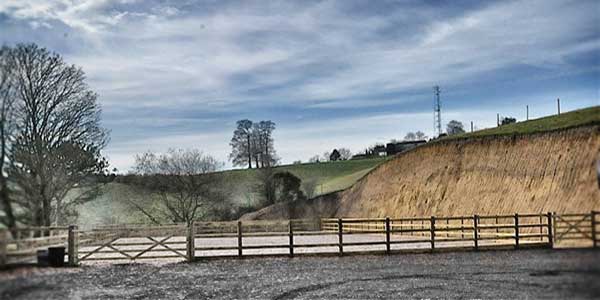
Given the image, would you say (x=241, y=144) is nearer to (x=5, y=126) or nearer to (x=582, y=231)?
(x=582, y=231)

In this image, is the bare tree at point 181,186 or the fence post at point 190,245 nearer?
the fence post at point 190,245

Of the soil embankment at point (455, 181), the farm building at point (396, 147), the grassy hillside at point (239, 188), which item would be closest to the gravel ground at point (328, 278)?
the grassy hillside at point (239, 188)

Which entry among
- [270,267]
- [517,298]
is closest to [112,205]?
[270,267]

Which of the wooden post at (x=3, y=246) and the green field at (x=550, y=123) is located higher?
the green field at (x=550, y=123)

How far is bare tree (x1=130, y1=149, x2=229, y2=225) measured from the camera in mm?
31016

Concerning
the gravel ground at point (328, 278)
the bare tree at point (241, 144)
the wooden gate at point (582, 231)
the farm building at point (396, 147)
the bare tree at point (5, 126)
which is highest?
the farm building at point (396, 147)

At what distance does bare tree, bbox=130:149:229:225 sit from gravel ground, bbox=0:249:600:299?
13532mm

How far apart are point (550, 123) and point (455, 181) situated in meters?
19.1

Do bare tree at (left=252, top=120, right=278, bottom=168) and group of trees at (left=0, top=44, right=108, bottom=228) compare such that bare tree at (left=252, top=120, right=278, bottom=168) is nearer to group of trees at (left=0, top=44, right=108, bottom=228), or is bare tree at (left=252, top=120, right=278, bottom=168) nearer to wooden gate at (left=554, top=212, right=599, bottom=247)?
group of trees at (left=0, top=44, right=108, bottom=228)

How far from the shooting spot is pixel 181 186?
1394 inches

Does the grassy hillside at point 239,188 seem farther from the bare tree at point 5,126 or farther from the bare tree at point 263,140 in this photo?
the bare tree at point 5,126

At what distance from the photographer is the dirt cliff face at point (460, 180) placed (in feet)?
65.9

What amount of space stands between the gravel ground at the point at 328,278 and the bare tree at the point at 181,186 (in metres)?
13.5

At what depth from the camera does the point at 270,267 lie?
1480 centimetres
